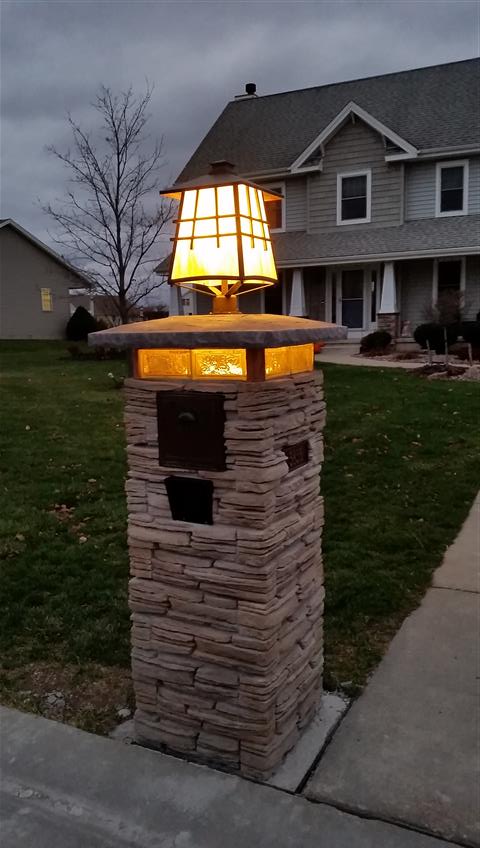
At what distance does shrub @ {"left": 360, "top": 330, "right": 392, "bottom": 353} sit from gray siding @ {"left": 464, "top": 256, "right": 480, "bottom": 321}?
2.43m

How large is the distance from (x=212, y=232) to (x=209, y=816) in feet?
7.09

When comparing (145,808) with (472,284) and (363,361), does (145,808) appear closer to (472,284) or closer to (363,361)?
(363,361)

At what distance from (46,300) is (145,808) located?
27356mm

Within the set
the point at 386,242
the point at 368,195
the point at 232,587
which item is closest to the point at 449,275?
the point at 386,242

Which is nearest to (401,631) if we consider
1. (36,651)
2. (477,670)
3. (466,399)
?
(477,670)

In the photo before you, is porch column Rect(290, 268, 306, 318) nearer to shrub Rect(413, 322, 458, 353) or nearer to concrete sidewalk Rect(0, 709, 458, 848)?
shrub Rect(413, 322, 458, 353)

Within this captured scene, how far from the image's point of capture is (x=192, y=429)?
2.42 metres

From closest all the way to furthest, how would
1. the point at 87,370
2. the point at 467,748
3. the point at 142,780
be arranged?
the point at 142,780 < the point at 467,748 < the point at 87,370

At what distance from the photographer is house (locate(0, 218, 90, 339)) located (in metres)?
26.4

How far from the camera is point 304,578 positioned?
275 centimetres

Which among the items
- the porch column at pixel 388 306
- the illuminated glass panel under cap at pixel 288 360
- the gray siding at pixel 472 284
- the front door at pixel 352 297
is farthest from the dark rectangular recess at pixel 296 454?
the front door at pixel 352 297

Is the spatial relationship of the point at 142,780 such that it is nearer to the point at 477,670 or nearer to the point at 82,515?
the point at 477,670

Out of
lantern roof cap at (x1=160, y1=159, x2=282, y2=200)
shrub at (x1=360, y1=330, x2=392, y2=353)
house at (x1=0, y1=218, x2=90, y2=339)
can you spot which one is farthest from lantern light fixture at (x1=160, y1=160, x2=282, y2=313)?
house at (x1=0, y1=218, x2=90, y2=339)

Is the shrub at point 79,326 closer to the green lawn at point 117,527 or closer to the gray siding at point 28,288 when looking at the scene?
the gray siding at point 28,288
